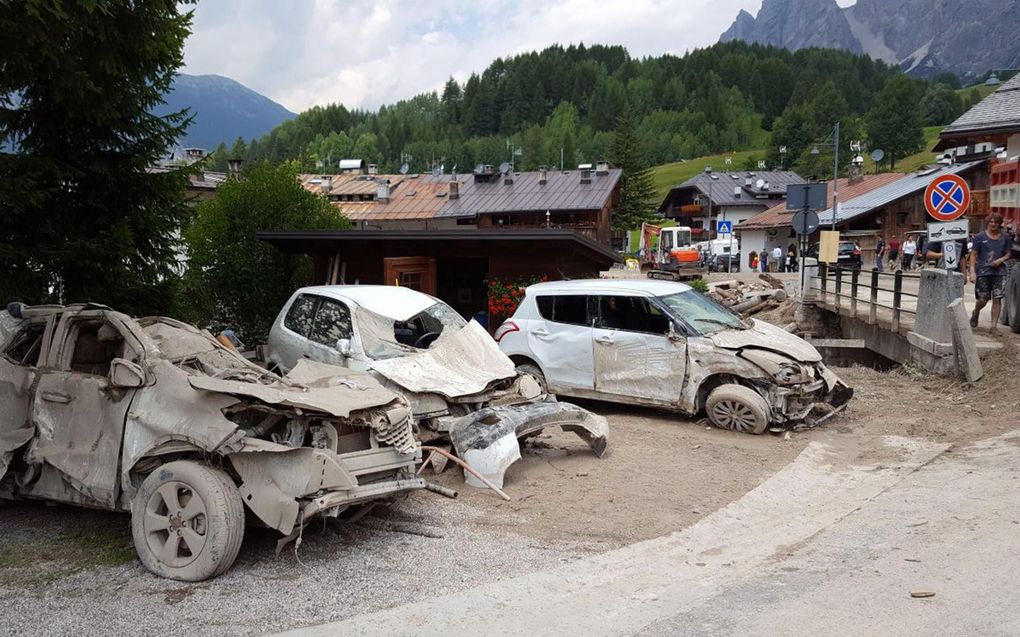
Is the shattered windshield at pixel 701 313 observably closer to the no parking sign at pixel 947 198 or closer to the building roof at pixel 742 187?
the no parking sign at pixel 947 198

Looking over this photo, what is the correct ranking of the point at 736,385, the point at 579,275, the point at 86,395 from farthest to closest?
the point at 579,275, the point at 736,385, the point at 86,395

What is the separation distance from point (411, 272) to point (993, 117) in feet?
53.9

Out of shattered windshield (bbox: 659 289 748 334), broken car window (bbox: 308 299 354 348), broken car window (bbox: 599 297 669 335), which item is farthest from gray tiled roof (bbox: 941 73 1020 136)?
broken car window (bbox: 308 299 354 348)

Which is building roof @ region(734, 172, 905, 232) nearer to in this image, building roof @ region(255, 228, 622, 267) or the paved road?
building roof @ region(255, 228, 622, 267)

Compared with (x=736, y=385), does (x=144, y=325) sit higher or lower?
higher

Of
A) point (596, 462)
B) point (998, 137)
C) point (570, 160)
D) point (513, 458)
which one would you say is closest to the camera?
point (513, 458)

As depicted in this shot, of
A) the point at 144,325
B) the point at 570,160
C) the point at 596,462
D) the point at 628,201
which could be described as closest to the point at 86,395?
the point at 144,325

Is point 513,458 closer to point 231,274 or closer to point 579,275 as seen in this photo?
point 579,275

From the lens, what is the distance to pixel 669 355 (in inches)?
385

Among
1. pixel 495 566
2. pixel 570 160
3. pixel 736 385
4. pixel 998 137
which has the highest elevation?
pixel 570 160

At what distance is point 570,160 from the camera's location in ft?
461

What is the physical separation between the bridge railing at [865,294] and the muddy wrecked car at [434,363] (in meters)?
7.39

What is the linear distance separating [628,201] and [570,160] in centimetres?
5950

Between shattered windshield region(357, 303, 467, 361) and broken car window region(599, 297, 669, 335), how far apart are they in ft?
6.39
